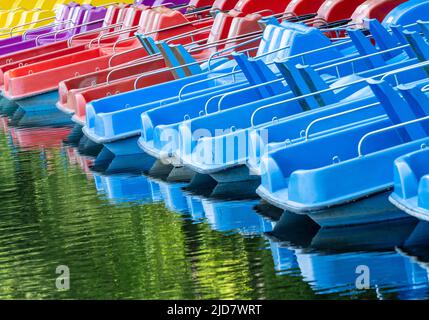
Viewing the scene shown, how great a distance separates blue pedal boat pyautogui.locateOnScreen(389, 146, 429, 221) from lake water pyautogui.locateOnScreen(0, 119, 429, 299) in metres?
0.22

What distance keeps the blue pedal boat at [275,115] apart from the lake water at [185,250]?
352mm

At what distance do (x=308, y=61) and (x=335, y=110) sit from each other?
183 cm

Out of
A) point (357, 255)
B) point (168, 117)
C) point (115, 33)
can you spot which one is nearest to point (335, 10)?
point (168, 117)

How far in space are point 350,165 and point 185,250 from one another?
111 cm

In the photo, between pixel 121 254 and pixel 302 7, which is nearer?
pixel 121 254

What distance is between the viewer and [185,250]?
8.99m

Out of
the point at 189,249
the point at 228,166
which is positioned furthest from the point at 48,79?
the point at 189,249

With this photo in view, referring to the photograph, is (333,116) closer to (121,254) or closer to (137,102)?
(121,254)

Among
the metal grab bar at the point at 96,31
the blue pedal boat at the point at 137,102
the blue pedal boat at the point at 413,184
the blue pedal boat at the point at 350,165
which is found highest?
the metal grab bar at the point at 96,31

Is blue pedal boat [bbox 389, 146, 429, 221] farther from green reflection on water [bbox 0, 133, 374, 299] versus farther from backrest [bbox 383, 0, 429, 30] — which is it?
backrest [bbox 383, 0, 429, 30]

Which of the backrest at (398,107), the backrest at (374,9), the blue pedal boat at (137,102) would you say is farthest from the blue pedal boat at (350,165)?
the backrest at (374,9)

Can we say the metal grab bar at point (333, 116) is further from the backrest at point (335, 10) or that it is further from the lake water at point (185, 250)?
the backrest at point (335, 10)

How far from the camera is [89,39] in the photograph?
65.3 feet

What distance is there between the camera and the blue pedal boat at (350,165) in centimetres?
895
